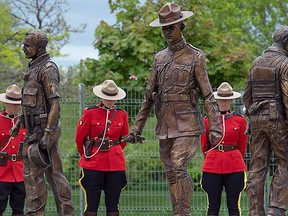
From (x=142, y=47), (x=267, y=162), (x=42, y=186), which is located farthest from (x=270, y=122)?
(x=142, y=47)

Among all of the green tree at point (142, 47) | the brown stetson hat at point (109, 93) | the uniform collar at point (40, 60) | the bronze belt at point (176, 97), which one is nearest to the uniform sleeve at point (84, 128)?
the brown stetson hat at point (109, 93)

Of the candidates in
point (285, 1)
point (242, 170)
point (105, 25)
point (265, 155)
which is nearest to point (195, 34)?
point (105, 25)

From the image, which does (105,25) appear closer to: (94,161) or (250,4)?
(94,161)

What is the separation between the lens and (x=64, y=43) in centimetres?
3331

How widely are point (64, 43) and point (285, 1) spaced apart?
39.5ft

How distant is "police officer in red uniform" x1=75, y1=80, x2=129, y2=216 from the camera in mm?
13969

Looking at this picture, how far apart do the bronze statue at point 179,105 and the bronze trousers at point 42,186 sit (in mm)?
1478

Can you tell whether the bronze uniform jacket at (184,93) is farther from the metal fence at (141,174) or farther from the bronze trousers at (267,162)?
the metal fence at (141,174)

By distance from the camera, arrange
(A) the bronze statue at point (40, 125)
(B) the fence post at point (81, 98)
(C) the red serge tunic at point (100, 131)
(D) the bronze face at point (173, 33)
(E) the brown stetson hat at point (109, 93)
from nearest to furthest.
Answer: (D) the bronze face at point (173, 33), (A) the bronze statue at point (40, 125), (C) the red serge tunic at point (100, 131), (E) the brown stetson hat at point (109, 93), (B) the fence post at point (81, 98)

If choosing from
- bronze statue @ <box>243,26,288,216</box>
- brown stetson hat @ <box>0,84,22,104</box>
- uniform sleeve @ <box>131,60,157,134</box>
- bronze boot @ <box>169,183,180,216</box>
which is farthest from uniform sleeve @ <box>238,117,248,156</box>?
brown stetson hat @ <box>0,84,22,104</box>

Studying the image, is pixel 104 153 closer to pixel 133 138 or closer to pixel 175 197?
pixel 133 138

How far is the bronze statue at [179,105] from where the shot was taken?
38.1ft

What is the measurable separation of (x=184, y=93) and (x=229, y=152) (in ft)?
8.64

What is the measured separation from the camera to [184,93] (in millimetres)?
11828
